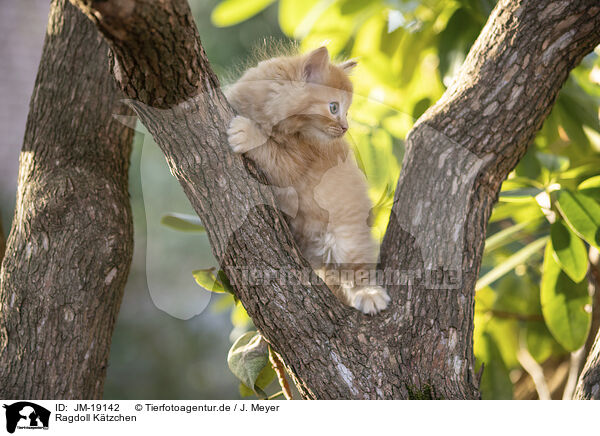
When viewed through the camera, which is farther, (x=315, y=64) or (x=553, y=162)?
(x=553, y=162)

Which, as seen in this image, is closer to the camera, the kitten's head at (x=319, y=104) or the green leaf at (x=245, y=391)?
the kitten's head at (x=319, y=104)

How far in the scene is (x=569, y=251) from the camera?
1344mm

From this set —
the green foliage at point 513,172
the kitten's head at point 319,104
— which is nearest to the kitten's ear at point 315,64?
the kitten's head at point 319,104

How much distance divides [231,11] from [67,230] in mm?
787

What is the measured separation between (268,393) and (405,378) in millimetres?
441

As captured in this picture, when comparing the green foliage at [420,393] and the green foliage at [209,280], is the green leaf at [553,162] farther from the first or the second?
the green foliage at [209,280]

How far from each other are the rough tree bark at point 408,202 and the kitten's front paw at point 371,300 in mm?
18

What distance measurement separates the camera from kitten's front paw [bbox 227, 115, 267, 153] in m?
0.95

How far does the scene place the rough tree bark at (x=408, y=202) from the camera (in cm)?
92

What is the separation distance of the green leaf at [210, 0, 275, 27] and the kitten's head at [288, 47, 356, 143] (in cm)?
51

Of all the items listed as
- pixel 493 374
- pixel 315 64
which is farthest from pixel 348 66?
pixel 493 374
